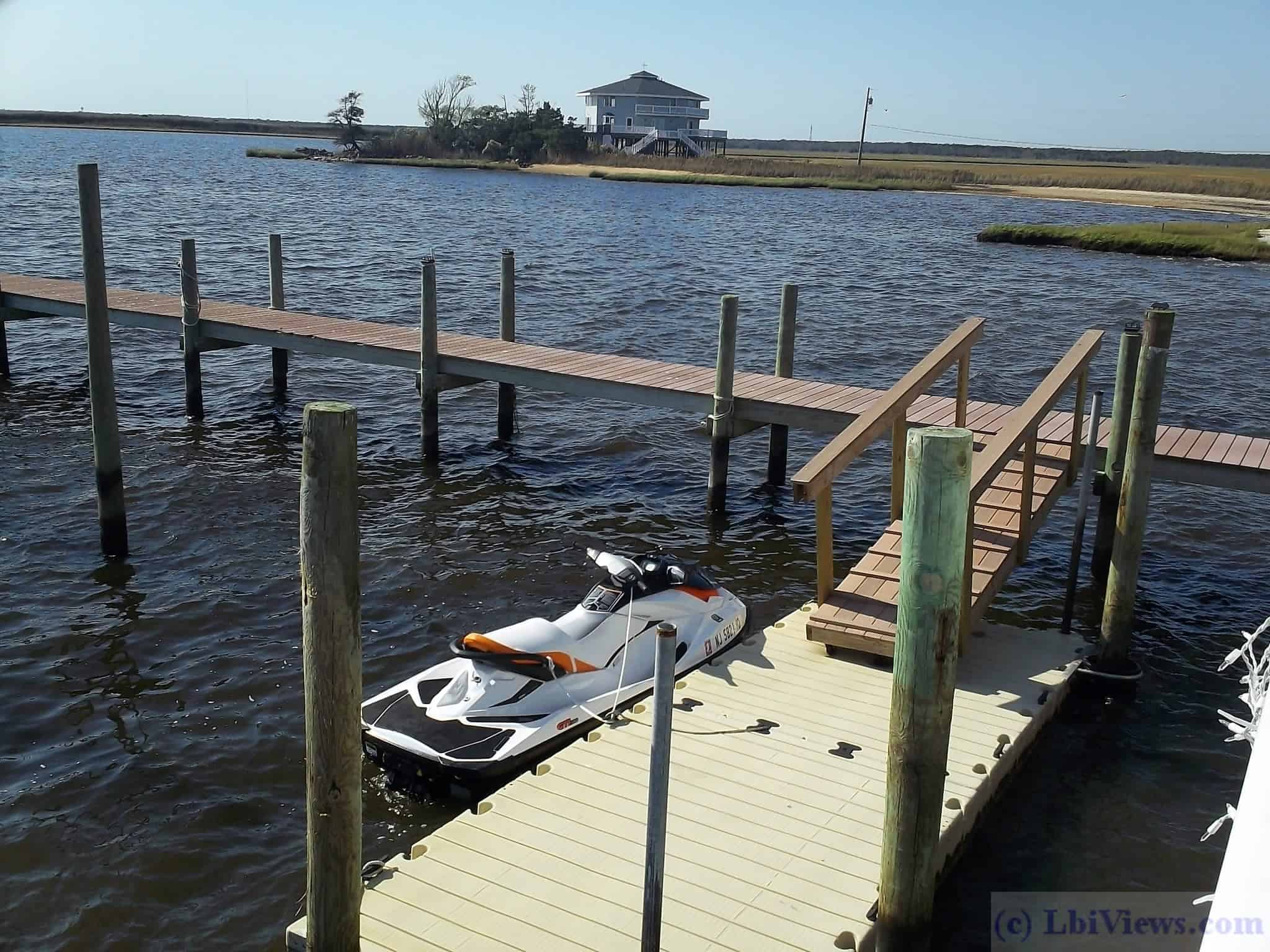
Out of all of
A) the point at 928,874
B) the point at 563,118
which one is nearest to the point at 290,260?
the point at 928,874

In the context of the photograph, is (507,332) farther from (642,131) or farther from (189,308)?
(642,131)

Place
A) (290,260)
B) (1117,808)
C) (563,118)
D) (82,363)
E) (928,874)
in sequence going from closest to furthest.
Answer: (928,874) < (1117,808) < (82,363) < (290,260) < (563,118)

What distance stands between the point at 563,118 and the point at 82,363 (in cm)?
8591

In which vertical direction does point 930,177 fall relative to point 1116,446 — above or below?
above

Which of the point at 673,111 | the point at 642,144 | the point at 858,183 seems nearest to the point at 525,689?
the point at 858,183

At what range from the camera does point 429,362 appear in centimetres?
1415

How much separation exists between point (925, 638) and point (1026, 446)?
4880mm

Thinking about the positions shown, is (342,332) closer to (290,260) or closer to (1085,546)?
(1085,546)

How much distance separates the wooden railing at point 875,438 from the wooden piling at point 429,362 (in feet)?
20.3

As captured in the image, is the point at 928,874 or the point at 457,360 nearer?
the point at 928,874

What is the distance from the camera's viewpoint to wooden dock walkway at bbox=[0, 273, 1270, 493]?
35.2 ft

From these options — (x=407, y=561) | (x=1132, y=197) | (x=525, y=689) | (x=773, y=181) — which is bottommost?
(x=407, y=561)

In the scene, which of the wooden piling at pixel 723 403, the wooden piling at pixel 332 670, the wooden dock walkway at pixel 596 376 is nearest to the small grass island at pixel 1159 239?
the wooden dock walkway at pixel 596 376

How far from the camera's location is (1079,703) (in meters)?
9.09
